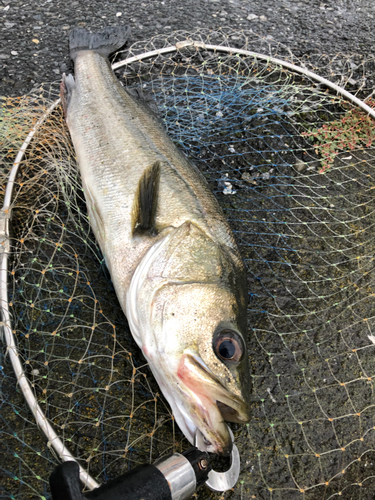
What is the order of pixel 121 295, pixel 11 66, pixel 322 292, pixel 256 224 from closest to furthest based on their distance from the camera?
pixel 121 295
pixel 322 292
pixel 256 224
pixel 11 66

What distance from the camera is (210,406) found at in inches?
71.3

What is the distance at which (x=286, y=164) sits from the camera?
3537 millimetres

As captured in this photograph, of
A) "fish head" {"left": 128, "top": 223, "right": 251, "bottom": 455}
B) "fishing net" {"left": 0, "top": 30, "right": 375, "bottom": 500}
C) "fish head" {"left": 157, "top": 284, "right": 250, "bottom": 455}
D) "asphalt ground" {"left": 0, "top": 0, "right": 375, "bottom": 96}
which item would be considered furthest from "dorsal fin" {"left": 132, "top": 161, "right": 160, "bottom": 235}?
"asphalt ground" {"left": 0, "top": 0, "right": 375, "bottom": 96}

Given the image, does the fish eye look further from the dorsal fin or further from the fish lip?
the dorsal fin

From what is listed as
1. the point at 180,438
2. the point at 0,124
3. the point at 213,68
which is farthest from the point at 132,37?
the point at 180,438

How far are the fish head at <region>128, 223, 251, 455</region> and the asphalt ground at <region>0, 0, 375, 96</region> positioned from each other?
2.89m

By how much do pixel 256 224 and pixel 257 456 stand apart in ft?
5.93

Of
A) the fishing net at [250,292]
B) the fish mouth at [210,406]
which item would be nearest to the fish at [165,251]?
the fish mouth at [210,406]

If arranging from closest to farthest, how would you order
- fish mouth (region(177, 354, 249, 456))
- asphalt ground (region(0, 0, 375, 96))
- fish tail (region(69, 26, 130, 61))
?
1. fish mouth (region(177, 354, 249, 456))
2. fish tail (region(69, 26, 130, 61))
3. asphalt ground (region(0, 0, 375, 96))

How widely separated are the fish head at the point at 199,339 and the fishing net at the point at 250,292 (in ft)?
1.77

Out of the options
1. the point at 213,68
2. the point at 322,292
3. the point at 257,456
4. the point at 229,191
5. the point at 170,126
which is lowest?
the point at 257,456

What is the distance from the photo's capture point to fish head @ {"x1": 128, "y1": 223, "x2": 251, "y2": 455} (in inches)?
72.1

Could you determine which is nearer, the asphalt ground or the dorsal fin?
the dorsal fin

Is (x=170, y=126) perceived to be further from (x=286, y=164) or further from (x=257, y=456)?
(x=257, y=456)
